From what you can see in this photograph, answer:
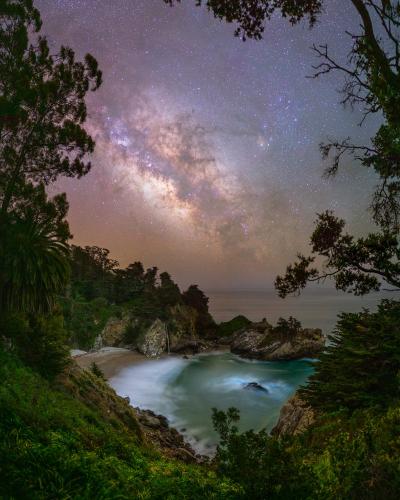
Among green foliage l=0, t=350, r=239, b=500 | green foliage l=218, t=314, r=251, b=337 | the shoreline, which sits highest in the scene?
green foliage l=0, t=350, r=239, b=500

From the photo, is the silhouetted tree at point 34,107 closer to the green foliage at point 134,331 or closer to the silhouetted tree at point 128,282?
the green foliage at point 134,331

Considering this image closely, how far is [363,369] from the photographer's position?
8.48 meters

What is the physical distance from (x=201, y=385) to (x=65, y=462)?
30.4m

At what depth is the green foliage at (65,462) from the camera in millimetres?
4941

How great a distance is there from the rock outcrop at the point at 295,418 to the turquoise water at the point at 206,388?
28.3ft

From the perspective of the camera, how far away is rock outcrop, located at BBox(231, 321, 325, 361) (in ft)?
146

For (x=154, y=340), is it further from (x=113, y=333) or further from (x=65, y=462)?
(x=65, y=462)

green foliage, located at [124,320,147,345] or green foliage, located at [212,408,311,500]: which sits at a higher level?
green foliage, located at [212,408,311,500]

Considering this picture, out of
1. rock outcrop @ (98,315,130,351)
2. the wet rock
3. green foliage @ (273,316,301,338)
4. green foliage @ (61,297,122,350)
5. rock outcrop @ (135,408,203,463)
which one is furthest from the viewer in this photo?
green foliage @ (273,316,301,338)

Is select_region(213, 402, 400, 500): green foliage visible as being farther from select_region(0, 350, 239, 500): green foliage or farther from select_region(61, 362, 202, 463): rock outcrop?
select_region(61, 362, 202, 463): rock outcrop

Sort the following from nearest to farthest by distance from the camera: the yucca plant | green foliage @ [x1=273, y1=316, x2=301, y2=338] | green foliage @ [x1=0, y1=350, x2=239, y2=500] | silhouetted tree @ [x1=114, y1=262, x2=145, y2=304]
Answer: green foliage @ [x1=0, y1=350, x2=239, y2=500], the yucca plant, green foliage @ [x1=273, y1=316, x2=301, y2=338], silhouetted tree @ [x1=114, y1=262, x2=145, y2=304]

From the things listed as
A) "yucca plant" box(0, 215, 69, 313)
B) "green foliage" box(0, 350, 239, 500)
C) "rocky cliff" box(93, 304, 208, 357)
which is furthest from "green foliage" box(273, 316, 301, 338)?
"green foliage" box(0, 350, 239, 500)

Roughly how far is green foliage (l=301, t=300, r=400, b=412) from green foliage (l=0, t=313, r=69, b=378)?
982 cm

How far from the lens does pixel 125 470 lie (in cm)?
720
